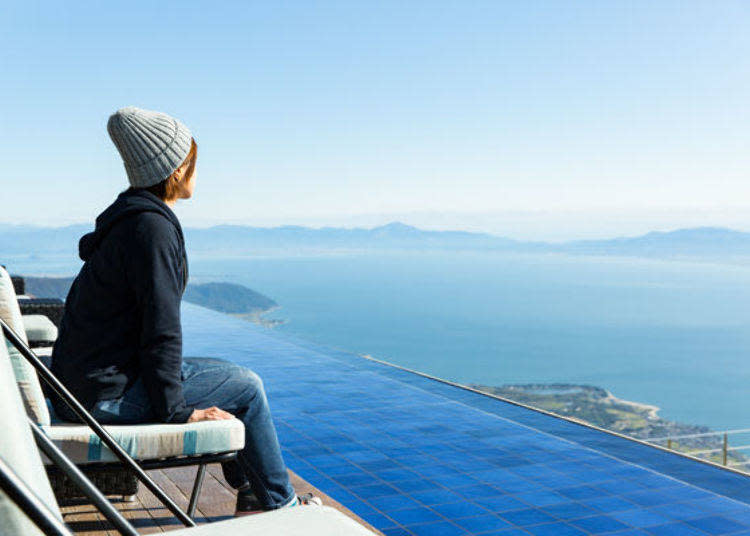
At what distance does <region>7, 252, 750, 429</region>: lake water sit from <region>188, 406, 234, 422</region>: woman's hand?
6597cm

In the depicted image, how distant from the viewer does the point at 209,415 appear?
1.72 m

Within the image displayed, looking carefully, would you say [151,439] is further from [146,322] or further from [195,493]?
[195,493]

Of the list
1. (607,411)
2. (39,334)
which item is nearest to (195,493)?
(39,334)

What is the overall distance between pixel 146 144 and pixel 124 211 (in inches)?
7.3

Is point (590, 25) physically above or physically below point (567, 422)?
above

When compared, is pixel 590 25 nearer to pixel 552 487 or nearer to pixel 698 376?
pixel 552 487

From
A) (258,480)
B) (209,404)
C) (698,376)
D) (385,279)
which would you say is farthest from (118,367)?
(385,279)

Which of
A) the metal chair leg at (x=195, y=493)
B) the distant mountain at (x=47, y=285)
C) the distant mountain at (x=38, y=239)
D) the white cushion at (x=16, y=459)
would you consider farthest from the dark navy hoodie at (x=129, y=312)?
the distant mountain at (x=38, y=239)

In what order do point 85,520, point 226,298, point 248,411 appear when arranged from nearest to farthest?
point 248,411 < point 85,520 < point 226,298

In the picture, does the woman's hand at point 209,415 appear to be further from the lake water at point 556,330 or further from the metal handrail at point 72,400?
the lake water at point 556,330

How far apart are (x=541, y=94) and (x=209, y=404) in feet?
236

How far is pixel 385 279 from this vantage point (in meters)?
195

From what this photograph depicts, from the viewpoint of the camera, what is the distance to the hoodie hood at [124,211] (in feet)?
5.34

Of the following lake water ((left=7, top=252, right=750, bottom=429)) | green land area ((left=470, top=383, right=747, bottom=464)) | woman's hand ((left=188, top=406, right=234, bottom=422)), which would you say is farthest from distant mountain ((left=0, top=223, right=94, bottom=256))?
woman's hand ((left=188, top=406, right=234, bottom=422))
